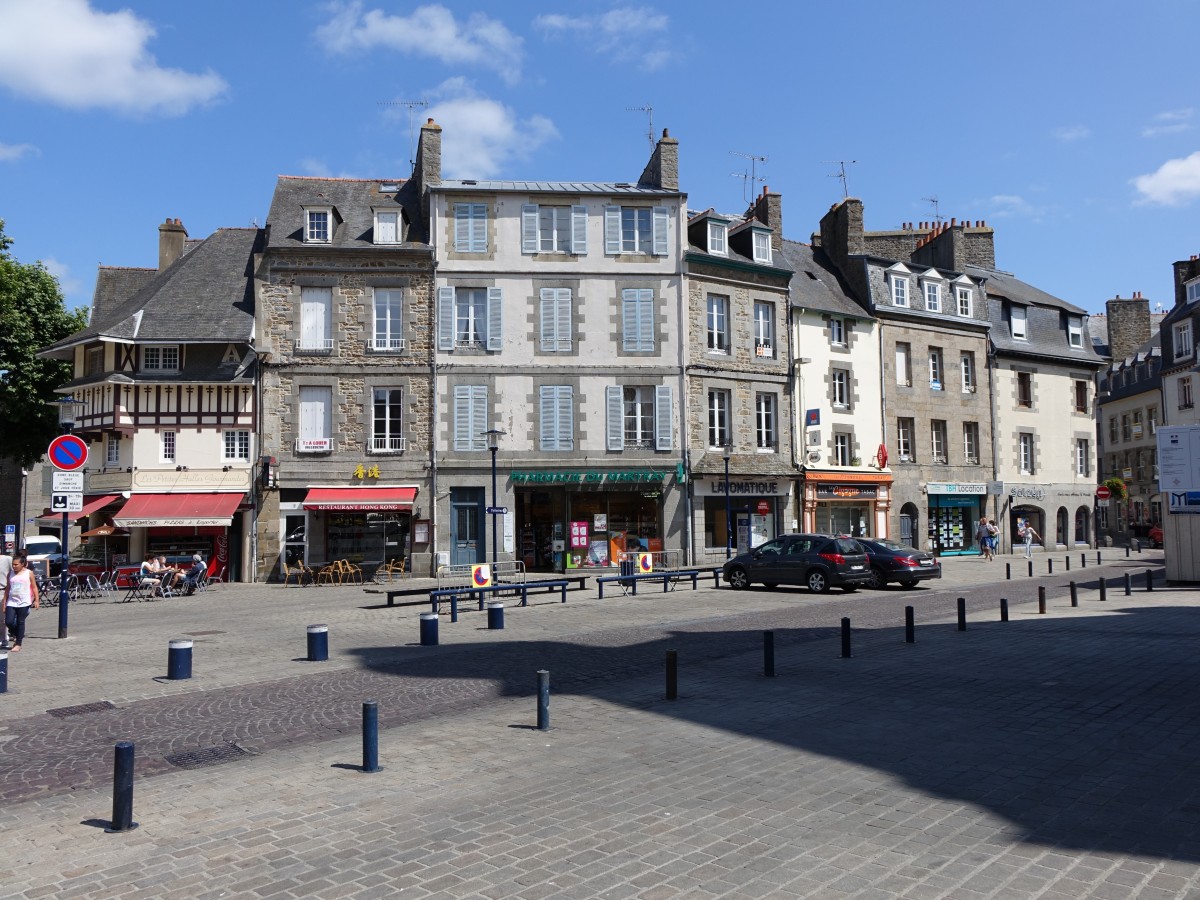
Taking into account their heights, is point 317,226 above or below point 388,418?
above

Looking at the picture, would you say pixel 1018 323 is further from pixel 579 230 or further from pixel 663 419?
pixel 579 230

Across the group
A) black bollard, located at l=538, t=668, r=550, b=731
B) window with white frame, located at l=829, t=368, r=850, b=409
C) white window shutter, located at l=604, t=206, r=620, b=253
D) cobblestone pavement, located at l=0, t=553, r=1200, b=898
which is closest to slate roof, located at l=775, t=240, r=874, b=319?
window with white frame, located at l=829, t=368, r=850, b=409

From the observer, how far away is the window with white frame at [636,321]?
2995 cm

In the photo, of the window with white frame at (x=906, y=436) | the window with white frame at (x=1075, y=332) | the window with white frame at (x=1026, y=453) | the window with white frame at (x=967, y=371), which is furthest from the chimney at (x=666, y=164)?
the window with white frame at (x=1075, y=332)

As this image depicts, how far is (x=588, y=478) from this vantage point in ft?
95.8

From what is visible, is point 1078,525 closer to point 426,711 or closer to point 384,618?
point 384,618

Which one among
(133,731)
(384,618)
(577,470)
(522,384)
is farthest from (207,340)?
(133,731)

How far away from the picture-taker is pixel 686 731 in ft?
26.7

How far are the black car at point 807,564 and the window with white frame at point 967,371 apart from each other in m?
16.7

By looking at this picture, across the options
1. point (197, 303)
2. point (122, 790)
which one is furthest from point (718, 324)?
point (122, 790)

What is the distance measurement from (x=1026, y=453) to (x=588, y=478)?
772 inches

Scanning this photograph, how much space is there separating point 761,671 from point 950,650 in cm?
296

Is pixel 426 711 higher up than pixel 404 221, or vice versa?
pixel 404 221

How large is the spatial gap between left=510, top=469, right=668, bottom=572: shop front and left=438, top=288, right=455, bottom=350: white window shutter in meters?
5.02
